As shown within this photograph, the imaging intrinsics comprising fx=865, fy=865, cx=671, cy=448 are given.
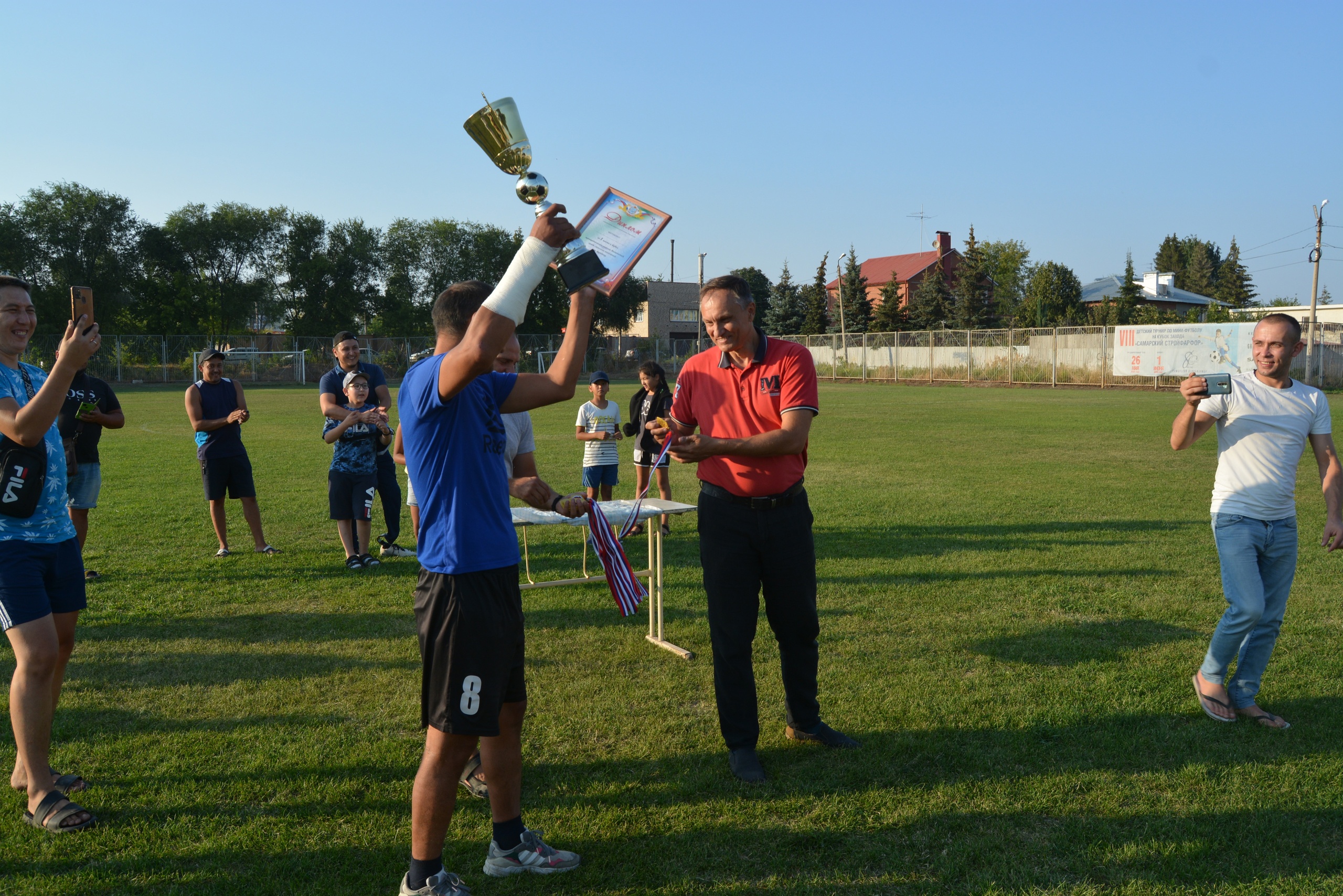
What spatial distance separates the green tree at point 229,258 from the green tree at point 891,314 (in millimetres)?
45401

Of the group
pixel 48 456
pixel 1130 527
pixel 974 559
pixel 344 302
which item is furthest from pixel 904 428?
pixel 344 302

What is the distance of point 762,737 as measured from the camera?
15.1 feet

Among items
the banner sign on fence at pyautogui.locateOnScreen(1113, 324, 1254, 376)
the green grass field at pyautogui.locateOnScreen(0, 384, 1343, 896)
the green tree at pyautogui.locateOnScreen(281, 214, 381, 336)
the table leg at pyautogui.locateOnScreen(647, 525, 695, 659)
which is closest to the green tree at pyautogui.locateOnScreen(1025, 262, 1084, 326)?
the banner sign on fence at pyautogui.locateOnScreen(1113, 324, 1254, 376)

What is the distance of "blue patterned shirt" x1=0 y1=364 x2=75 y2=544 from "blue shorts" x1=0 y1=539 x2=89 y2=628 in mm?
31

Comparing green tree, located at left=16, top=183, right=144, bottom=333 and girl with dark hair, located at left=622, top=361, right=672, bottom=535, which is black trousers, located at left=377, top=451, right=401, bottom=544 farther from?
green tree, located at left=16, top=183, right=144, bottom=333

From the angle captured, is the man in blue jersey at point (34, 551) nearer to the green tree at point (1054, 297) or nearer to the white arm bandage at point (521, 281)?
the white arm bandage at point (521, 281)

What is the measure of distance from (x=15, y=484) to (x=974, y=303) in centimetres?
6550

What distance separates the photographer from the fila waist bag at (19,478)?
3520mm

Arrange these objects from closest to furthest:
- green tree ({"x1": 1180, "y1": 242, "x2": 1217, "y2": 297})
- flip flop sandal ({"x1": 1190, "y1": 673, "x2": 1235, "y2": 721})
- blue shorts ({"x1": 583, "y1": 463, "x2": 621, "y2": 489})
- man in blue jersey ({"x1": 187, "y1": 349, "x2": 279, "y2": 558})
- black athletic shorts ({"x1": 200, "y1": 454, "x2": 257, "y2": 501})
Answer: flip flop sandal ({"x1": 1190, "y1": 673, "x2": 1235, "y2": 721}) → man in blue jersey ({"x1": 187, "y1": 349, "x2": 279, "y2": 558}) → black athletic shorts ({"x1": 200, "y1": 454, "x2": 257, "y2": 501}) → blue shorts ({"x1": 583, "y1": 463, "x2": 621, "y2": 489}) → green tree ({"x1": 1180, "y1": 242, "x2": 1217, "y2": 297})

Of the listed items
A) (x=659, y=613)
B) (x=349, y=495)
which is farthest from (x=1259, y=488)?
(x=349, y=495)

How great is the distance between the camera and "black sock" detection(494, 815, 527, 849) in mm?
3285

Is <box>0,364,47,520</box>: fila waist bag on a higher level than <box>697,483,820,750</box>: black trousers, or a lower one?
higher

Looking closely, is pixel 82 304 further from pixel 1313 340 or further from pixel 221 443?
pixel 1313 340

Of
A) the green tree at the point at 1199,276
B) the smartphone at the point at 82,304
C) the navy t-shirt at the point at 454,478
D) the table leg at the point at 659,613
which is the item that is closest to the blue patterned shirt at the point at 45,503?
the smartphone at the point at 82,304
